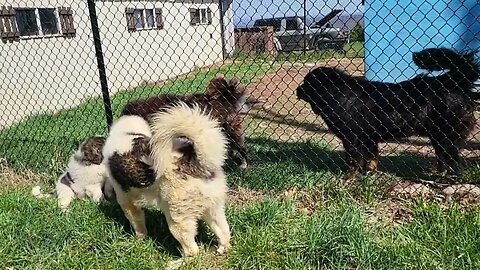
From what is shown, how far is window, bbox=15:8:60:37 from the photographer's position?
9586 millimetres

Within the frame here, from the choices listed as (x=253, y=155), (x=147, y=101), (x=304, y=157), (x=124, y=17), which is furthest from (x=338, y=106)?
(x=124, y=17)

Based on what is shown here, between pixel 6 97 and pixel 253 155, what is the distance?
18.4 ft

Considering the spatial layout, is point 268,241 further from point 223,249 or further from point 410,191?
point 410,191

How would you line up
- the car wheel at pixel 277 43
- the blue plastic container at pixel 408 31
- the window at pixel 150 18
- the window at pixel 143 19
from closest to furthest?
the blue plastic container at pixel 408 31 → the window at pixel 143 19 → the window at pixel 150 18 → the car wheel at pixel 277 43

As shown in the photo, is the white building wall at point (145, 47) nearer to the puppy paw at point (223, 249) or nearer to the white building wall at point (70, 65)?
the white building wall at point (70, 65)

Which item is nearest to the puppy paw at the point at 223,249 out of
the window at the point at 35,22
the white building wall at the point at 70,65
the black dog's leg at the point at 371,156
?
the black dog's leg at the point at 371,156

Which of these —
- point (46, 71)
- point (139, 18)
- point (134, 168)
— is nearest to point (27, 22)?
point (46, 71)

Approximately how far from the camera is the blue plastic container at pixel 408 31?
6548 millimetres

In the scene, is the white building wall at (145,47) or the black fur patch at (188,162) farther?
the white building wall at (145,47)

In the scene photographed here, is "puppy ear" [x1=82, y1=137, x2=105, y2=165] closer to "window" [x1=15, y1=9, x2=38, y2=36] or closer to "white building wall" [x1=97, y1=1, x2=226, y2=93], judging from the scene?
"white building wall" [x1=97, y1=1, x2=226, y2=93]

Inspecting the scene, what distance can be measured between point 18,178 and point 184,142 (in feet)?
9.14

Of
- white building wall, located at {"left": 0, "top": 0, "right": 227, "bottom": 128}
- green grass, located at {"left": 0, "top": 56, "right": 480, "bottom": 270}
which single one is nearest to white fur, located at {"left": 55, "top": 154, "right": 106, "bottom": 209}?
green grass, located at {"left": 0, "top": 56, "right": 480, "bottom": 270}

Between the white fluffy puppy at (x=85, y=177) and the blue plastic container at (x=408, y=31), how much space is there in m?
4.13

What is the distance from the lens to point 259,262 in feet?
9.88
